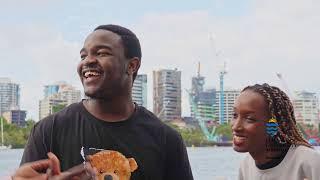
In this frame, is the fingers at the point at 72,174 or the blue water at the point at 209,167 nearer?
the fingers at the point at 72,174

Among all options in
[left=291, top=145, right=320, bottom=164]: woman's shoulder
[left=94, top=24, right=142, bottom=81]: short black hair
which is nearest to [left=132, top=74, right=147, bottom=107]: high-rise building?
[left=94, top=24, right=142, bottom=81]: short black hair

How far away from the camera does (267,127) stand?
3508mm

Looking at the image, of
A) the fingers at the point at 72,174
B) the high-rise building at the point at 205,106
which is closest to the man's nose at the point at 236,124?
the fingers at the point at 72,174

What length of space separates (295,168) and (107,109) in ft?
3.69

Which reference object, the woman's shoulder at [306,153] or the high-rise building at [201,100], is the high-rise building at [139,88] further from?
the high-rise building at [201,100]

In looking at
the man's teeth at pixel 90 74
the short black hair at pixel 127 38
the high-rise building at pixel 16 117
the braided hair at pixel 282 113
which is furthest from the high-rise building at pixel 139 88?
the high-rise building at pixel 16 117

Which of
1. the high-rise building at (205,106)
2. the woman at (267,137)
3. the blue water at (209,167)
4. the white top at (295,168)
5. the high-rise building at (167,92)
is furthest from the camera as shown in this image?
the high-rise building at (205,106)

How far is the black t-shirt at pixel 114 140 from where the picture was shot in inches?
115

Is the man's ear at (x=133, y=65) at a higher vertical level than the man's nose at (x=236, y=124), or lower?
higher

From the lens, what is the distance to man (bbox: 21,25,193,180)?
2.93m

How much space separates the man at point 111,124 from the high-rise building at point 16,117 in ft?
236

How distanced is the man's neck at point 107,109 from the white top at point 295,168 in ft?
2.99

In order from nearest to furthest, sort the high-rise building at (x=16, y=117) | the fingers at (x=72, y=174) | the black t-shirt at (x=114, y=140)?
the fingers at (x=72, y=174) → the black t-shirt at (x=114, y=140) → the high-rise building at (x=16, y=117)

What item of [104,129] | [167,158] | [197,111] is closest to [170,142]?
[167,158]
